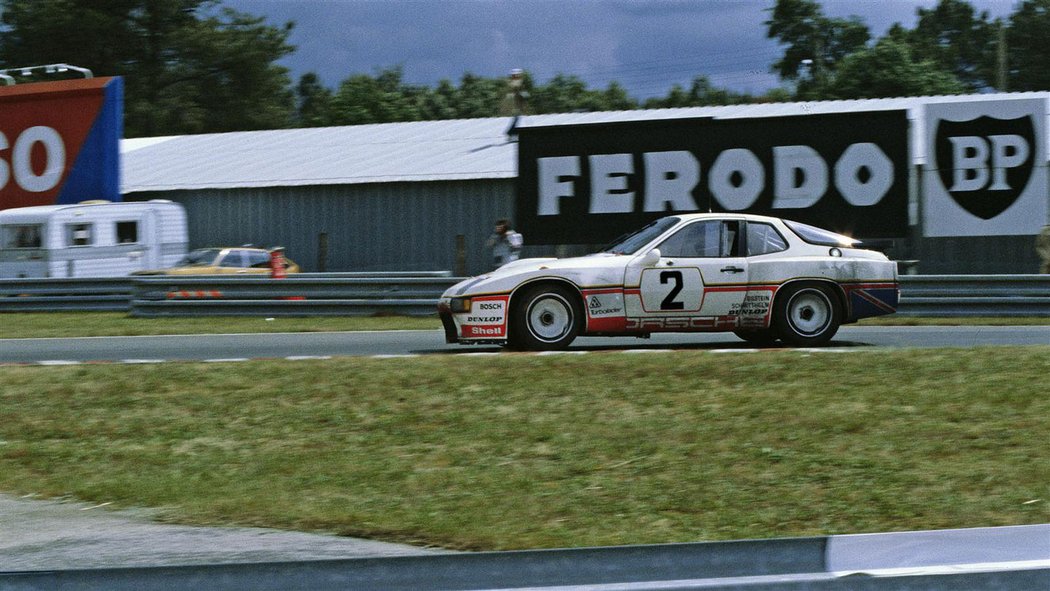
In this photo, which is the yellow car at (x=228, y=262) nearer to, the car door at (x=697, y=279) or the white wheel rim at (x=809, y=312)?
the car door at (x=697, y=279)

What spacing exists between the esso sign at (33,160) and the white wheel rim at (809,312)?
68.3 feet

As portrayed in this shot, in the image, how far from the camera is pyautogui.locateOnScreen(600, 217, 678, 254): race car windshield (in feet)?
38.3

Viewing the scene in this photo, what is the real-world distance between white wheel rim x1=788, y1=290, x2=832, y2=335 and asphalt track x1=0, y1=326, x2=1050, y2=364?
29 centimetres

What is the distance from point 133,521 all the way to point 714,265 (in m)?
6.90

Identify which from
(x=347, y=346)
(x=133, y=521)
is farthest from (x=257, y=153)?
(x=133, y=521)

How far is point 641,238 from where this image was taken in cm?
1182

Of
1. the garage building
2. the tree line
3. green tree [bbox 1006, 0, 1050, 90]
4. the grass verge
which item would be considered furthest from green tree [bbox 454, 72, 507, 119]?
the grass verge

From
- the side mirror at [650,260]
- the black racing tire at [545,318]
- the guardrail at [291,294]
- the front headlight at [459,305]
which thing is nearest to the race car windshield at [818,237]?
the side mirror at [650,260]

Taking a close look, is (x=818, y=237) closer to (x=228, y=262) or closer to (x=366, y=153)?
(x=228, y=262)

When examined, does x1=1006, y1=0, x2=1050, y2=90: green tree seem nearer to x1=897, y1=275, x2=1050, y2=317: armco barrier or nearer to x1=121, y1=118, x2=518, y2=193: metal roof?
x1=121, y1=118, x2=518, y2=193: metal roof

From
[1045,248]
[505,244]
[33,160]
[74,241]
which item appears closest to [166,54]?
[33,160]

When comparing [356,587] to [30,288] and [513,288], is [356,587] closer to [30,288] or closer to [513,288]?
[513,288]

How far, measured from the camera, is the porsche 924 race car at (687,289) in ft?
37.4

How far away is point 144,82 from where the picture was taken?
55.4m
